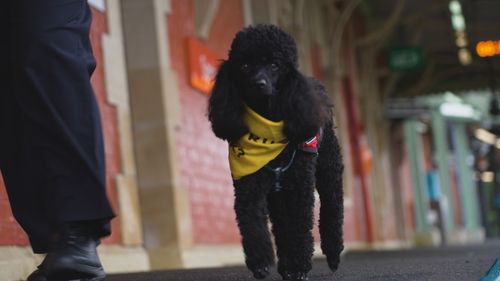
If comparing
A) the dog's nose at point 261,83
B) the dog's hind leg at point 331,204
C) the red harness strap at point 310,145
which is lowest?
the dog's hind leg at point 331,204

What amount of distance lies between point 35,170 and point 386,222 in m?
14.5

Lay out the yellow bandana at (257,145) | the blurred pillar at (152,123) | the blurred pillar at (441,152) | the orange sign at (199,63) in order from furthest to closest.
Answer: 1. the blurred pillar at (441,152)
2. the orange sign at (199,63)
3. the blurred pillar at (152,123)
4. the yellow bandana at (257,145)

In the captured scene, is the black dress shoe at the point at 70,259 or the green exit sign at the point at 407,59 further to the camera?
the green exit sign at the point at 407,59

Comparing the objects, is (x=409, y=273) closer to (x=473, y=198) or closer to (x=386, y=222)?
(x=386, y=222)

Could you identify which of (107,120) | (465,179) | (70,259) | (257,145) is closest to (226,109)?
(257,145)

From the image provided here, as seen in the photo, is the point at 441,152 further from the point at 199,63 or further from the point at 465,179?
the point at 199,63

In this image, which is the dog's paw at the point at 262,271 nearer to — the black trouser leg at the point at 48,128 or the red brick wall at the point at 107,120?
the black trouser leg at the point at 48,128

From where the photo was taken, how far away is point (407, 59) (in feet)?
49.5

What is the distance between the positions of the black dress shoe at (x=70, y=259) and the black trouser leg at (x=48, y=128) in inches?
1.2

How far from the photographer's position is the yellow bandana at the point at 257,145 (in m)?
2.43

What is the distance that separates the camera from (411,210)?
2216cm

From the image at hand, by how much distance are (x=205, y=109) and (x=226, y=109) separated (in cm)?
64

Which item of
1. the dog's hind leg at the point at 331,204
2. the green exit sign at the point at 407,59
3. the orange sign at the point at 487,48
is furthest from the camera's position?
the green exit sign at the point at 407,59

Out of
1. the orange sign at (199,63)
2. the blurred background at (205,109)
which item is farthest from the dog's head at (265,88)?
the orange sign at (199,63)
